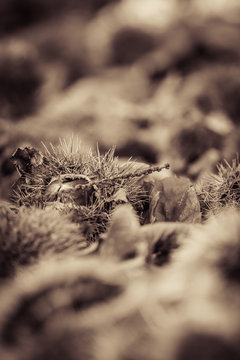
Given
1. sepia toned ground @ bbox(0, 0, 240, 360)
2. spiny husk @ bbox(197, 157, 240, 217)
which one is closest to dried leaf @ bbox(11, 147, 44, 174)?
sepia toned ground @ bbox(0, 0, 240, 360)

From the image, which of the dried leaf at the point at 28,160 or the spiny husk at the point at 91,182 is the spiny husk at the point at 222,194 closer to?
the spiny husk at the point at 91,182

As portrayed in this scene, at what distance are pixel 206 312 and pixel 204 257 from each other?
0.23ft

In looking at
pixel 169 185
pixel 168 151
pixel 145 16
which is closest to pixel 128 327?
pixel 169 185

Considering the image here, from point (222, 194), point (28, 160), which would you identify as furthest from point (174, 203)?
A: point (28, 160)

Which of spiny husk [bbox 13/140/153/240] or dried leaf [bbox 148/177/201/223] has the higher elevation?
spiny husk [bbox 13/140/153/240]

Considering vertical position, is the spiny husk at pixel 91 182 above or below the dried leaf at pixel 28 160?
below

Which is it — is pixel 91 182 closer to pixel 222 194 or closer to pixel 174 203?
pixel 174 203

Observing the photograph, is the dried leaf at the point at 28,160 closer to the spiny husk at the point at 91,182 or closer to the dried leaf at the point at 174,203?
the spiny husk at the point at 91,182

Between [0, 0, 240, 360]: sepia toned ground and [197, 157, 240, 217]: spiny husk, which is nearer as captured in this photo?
[0, 0, 240, 360]: sepia toned ground

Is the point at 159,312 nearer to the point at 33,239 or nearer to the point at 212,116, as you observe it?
the point at 33,239

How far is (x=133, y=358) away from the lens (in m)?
0.23

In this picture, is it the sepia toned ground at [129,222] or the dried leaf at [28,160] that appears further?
the dried leaf at [28,160]

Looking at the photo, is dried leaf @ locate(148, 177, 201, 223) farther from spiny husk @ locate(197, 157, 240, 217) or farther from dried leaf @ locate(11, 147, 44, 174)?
dried leaf @ locate(11, 147, 44, 174)

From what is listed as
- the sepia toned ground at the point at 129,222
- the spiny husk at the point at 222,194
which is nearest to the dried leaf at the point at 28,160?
the sepia toned ground at the point at 129,222
